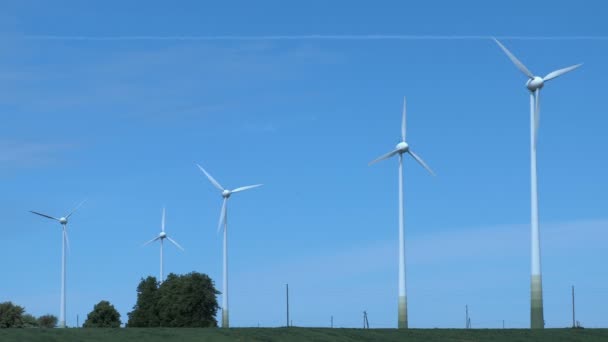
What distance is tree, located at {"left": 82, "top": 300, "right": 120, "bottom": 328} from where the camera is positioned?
180 meters

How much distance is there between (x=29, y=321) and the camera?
193875 mm

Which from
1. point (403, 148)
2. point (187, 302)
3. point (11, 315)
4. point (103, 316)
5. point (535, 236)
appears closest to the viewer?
point (535, 236)

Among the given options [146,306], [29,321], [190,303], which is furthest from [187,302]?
[29,321]

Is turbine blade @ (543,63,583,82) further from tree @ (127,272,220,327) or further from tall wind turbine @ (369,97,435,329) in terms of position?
Answer: tree @ (127,272,220,327)

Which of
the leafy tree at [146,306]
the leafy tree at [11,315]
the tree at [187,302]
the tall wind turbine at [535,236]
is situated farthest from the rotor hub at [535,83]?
the leafy tree at [11,315]

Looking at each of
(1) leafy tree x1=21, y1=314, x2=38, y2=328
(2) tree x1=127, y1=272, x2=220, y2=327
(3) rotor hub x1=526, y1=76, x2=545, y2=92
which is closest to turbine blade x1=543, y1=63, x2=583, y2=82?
(3) rotor hub x1=526, y1=76, x2=545, y2=92

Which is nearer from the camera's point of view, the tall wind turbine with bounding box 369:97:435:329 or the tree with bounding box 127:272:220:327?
the tall wind turbine with bounding box 369:97:435:329

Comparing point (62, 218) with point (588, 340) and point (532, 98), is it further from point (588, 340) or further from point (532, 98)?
point (588, 340)

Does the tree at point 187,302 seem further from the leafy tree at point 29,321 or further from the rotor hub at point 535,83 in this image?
the rotor hub at point 535,83

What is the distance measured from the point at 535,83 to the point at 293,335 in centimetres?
4501

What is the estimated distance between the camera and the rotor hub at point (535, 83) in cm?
10994

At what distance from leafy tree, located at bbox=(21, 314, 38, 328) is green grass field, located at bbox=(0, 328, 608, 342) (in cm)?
11546

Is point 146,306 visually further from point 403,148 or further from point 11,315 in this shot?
point 403,148

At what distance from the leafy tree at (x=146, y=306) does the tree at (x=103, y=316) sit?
3.57 m
